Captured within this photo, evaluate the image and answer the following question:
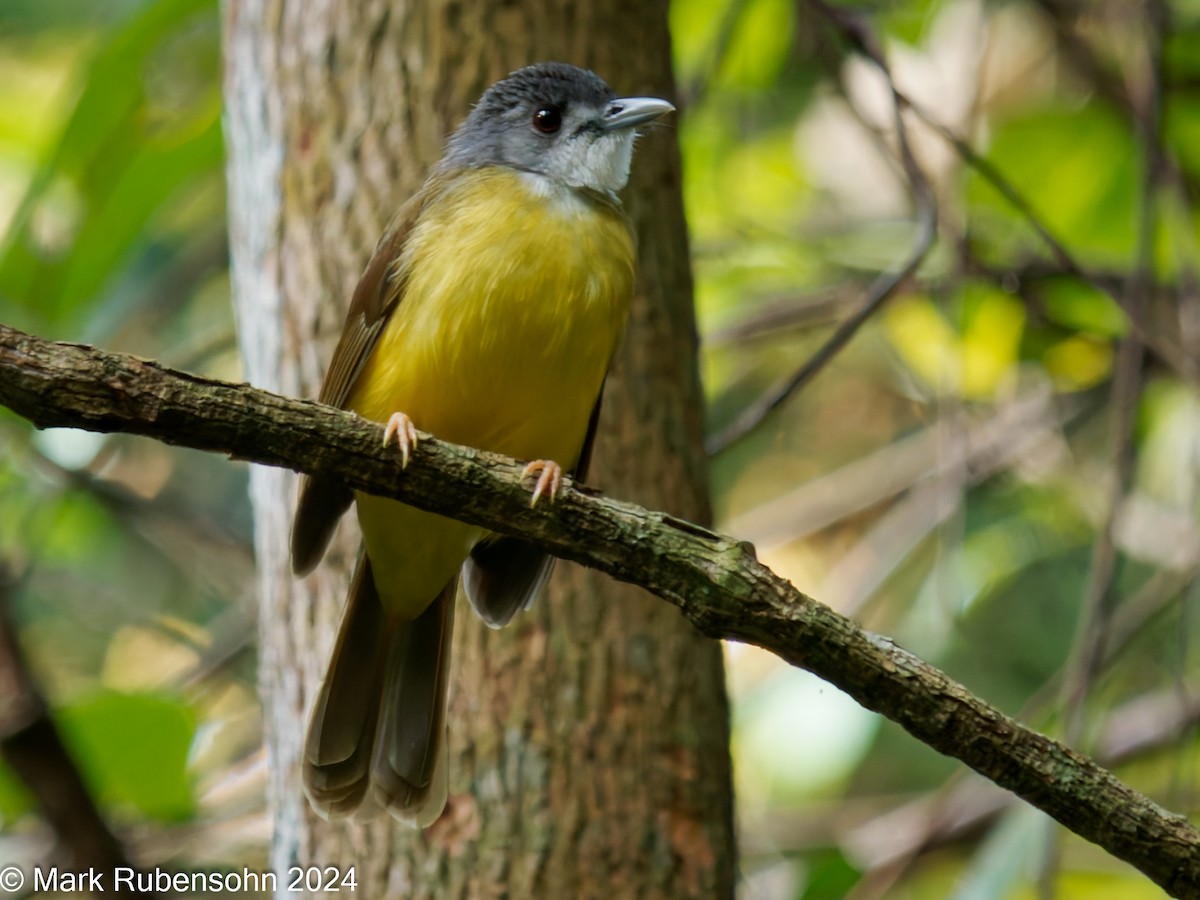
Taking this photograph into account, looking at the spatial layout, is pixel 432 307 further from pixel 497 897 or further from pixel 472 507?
pixel 497 897

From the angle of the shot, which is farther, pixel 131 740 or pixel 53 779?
pixel 131 740

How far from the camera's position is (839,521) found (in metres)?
6.10

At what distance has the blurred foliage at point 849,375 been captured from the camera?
174 inches

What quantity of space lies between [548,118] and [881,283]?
111 centimetres

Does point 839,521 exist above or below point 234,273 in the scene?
above

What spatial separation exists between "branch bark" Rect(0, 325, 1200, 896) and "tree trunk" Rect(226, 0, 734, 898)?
90 cm

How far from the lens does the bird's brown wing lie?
10.2ft

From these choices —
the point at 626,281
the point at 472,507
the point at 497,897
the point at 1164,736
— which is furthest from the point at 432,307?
the point at 1164,736

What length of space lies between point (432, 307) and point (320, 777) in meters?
1.04

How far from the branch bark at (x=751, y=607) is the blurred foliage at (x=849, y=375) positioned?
1482 millimetres

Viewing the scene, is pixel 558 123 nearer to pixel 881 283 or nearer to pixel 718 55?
pixel 718 55

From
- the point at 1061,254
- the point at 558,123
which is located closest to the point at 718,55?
the point at 558,123

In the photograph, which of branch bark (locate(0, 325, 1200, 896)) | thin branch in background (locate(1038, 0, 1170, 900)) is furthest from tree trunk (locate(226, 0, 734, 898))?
thin branch in background (locate(1038, 0, 1170, 900))

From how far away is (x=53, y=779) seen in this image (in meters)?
2.47
